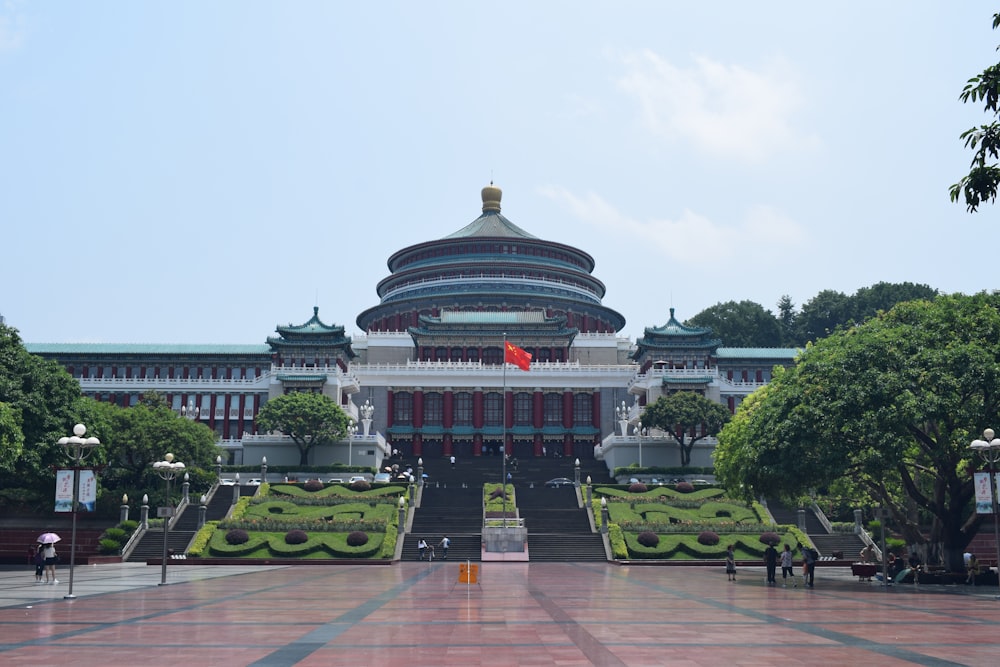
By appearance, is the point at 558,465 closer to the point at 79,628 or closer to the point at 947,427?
the point at 947,427

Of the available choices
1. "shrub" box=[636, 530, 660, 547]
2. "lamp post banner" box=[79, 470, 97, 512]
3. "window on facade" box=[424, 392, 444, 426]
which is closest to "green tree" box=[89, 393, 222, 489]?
"window on facade" box=[424, 392, 444, 426]

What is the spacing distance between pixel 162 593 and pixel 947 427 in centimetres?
3081

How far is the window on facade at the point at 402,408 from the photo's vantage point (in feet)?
331

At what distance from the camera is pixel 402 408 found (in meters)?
101

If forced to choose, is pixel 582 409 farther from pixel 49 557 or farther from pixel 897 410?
pixel 49 557

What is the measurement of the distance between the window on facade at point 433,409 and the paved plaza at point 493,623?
195 feet

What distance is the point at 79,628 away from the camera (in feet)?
74.9

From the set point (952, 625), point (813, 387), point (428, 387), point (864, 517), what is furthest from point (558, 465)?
point (952, 625)

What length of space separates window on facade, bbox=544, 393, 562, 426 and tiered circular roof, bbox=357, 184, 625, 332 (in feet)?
58.2

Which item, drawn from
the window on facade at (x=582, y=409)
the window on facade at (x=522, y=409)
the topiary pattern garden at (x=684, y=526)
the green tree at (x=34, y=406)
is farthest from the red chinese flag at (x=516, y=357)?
the green tree at (x=34, y=406)

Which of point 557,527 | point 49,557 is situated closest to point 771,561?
point 557,527

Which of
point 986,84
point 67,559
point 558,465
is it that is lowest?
point 67,559

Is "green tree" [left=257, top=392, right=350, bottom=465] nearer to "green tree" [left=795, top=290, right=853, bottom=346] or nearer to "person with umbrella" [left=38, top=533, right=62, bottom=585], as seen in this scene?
"person with umbrella" [left=38, top=533, right=62, bottom=585]

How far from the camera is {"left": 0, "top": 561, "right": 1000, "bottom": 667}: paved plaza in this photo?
18453mm
